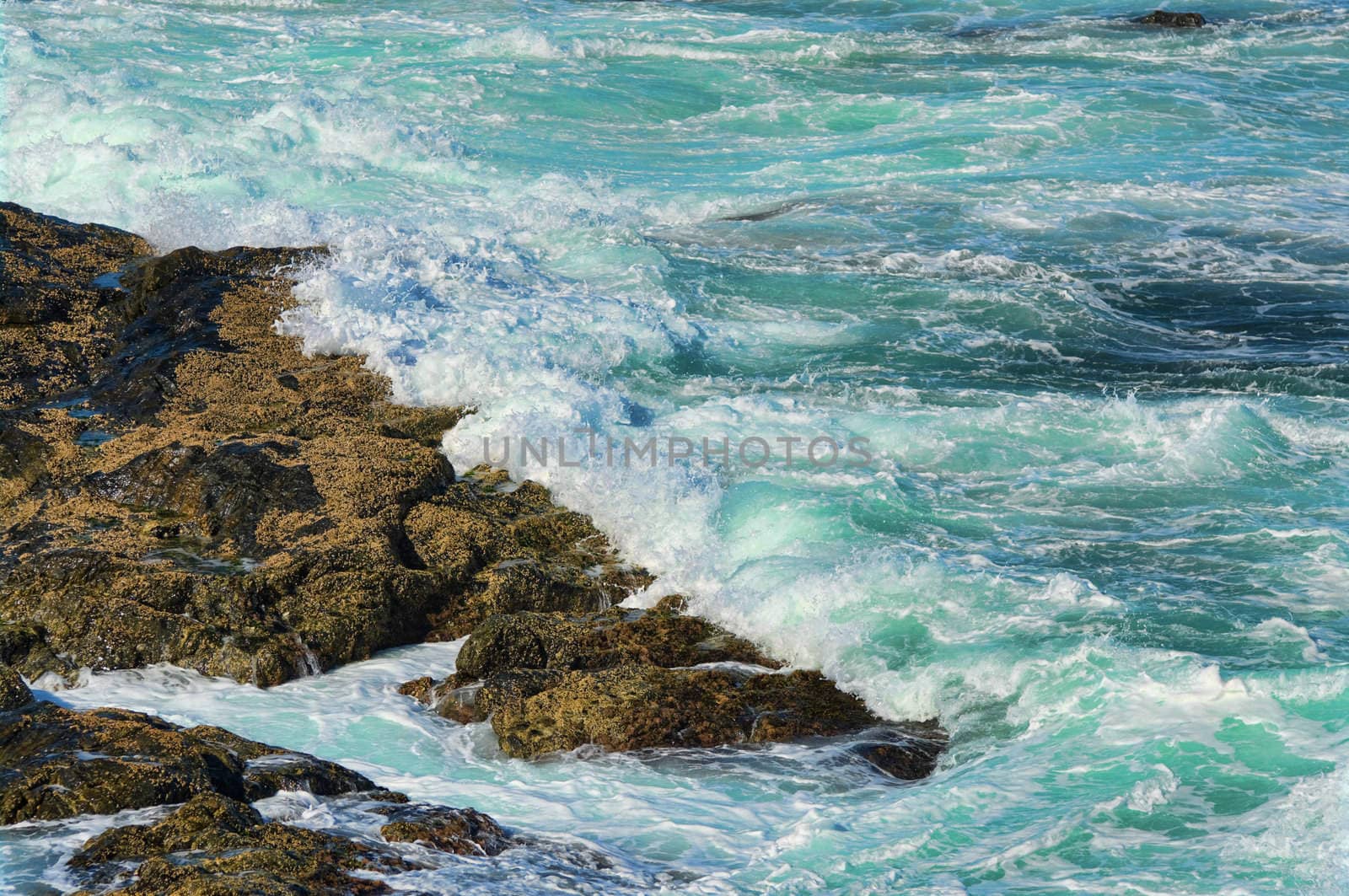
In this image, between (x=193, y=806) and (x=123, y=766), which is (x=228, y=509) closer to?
(x=123, y=766)

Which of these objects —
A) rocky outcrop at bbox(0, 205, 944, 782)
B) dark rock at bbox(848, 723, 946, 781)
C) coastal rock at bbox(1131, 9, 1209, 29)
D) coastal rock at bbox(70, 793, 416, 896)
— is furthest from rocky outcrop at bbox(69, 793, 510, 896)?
coastal rock at bbox(1131, 9, 1209, 29)

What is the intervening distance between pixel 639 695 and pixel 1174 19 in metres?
24.1

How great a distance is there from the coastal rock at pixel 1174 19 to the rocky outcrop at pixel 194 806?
2518cm

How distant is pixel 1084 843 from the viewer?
17.3 feet

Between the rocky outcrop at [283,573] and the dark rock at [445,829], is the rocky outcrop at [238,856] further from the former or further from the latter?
the rocky outcrop at [283,573]

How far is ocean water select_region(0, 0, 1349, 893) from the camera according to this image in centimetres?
562

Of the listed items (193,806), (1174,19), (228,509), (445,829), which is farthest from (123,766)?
(1174,19)

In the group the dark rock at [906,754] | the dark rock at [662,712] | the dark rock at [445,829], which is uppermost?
the dark rock at [445,829]

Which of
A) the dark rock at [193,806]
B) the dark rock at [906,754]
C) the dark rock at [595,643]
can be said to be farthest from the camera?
the dark rock at [595,643]

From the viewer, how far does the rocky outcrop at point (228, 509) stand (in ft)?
22.6

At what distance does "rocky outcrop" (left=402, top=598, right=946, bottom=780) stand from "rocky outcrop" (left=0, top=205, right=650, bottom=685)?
594mm

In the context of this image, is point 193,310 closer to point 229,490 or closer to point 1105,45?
point 229,490

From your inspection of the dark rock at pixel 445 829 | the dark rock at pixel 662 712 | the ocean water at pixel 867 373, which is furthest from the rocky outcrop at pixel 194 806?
the dark rock at pixel 662 712

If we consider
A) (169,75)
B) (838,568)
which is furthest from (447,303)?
(169,75)
